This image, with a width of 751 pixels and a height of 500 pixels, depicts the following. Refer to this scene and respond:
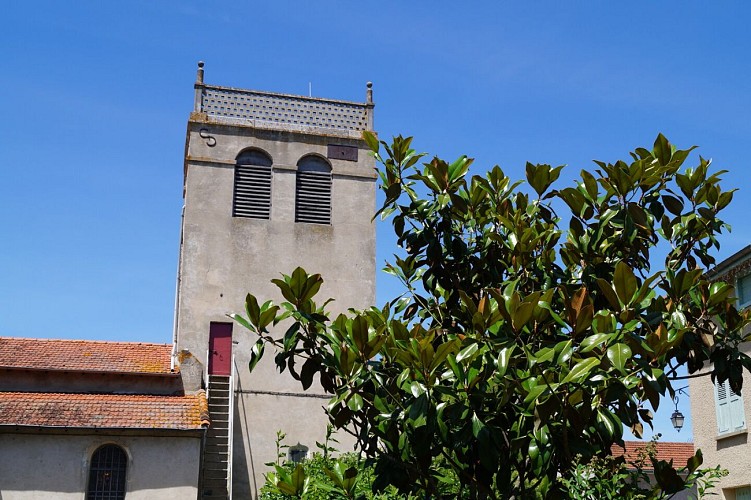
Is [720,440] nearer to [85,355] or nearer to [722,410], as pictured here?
[722,410]

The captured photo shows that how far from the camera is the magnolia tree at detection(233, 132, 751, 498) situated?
209 inches

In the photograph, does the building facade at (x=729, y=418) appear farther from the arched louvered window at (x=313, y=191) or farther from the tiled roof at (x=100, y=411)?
the arched louvered window at (x=313, y=191)

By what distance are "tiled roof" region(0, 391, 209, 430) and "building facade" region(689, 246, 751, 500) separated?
11.3 m

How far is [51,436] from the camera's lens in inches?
839

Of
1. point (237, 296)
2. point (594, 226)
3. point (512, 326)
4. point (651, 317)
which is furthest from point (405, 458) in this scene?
point (237, 296)

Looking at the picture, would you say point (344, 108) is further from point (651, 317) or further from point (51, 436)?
point (651, 317)

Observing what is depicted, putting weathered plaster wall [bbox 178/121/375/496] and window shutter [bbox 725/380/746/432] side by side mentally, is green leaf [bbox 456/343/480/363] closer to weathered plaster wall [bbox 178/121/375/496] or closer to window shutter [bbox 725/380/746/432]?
window shutter [bbox 725/380/746/432]

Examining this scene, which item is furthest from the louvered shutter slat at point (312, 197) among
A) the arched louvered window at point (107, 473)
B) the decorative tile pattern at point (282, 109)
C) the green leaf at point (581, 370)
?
the green leaf at point (581, 370)

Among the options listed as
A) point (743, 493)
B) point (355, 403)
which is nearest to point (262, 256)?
point (743, 493)

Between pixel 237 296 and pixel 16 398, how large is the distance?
23.1ft

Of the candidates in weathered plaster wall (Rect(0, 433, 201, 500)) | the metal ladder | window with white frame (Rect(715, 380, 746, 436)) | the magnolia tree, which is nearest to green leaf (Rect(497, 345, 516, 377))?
the magnolia tree

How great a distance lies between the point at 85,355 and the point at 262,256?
5.88 meters

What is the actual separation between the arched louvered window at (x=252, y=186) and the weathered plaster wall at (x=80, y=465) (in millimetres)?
8480

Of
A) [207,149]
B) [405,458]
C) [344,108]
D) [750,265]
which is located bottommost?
[405,458]
